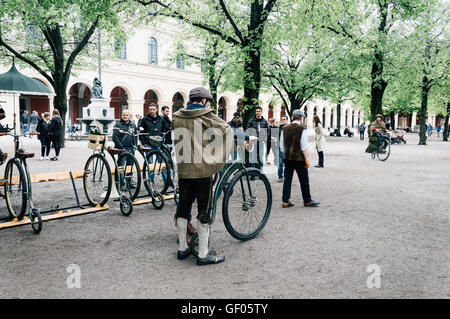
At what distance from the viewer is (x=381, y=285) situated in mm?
3672

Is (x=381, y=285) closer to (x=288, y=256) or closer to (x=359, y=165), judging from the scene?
(x=288, y=256)

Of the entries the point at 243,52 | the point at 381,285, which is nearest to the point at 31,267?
the point at 381,285

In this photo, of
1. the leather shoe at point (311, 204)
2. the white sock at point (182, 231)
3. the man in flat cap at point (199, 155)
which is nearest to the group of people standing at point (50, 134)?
the leather shoe at point (311, 204)

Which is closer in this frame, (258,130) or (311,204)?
(311,204)

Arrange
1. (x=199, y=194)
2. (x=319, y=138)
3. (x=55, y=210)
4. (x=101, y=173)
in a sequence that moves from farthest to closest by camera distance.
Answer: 1. (x=319, y=138)
2. (x=101, y=173)
3. (x=55, y=210)
4. (x=199, y=194)

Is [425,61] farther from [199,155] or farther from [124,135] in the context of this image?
[199,155]

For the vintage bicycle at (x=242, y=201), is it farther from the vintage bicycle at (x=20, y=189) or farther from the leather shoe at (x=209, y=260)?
the vintage bicycle at (x=20, y=189)

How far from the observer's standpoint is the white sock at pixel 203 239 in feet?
13.8

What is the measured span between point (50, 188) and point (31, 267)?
504 centimetres

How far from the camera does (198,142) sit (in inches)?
159

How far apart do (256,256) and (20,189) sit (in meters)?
3.59

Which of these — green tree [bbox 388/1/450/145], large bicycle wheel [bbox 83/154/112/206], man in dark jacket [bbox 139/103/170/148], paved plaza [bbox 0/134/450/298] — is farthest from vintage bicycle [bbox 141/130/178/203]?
green tree [bbox 388/1/450/145]

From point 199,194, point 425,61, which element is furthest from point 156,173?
point 425,61
